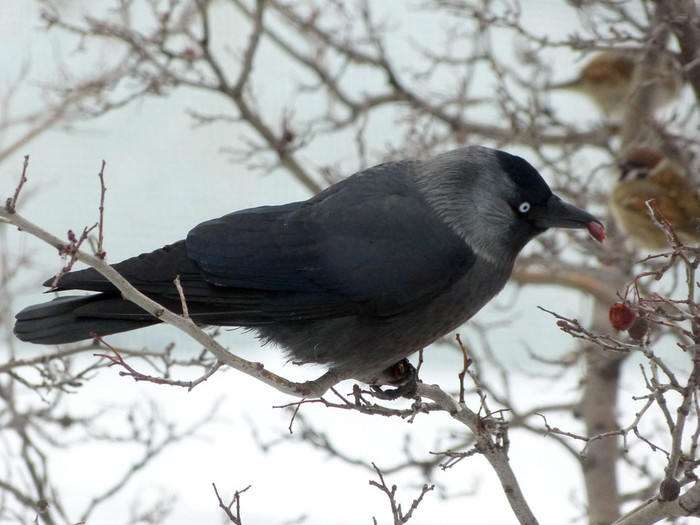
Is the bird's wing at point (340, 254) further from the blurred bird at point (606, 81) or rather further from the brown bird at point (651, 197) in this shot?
the blurred bird at point (606, 81)

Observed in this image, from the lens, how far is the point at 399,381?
6.01 feet

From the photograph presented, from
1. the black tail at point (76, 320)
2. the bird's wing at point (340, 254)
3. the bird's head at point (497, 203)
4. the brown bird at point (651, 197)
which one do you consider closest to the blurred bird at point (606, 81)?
the brown bird at point (651, 197)

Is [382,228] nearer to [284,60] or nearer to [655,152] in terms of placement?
[655,152]

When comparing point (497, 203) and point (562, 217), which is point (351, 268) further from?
point (562, 217)

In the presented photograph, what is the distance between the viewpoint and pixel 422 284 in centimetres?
176

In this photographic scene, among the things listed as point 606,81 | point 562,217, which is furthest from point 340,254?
point 606,81

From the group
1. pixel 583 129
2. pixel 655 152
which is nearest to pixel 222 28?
pixel 583 129

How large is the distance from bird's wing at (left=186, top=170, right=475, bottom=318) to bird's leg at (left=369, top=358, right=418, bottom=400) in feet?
0.54

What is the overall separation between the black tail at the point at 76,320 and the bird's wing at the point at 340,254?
19 centimetres

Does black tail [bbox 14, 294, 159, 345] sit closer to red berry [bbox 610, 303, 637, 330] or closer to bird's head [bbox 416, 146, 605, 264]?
bird's head [bbox 416, 146, 605, 264]

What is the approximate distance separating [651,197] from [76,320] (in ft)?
5.72

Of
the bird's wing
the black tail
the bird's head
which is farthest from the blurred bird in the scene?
the black tail

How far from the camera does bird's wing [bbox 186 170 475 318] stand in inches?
69.2

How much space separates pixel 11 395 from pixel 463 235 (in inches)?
49.6
